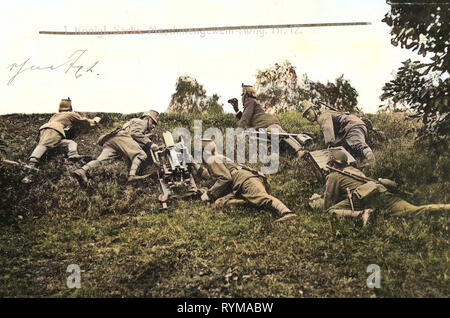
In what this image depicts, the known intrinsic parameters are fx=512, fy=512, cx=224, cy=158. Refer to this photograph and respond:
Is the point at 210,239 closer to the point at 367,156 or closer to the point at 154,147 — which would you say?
the point at 154,147

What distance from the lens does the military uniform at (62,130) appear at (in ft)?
28.6

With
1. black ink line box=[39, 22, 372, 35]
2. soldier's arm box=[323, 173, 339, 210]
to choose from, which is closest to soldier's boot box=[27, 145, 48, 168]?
black ink line box=[39, 22, 372, 35]

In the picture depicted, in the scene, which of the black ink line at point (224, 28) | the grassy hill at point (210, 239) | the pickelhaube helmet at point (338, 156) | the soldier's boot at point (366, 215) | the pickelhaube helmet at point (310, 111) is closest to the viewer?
the grassy hill at point (210, 239)

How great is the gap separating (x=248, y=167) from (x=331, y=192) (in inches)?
55.4

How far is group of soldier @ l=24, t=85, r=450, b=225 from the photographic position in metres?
7.95

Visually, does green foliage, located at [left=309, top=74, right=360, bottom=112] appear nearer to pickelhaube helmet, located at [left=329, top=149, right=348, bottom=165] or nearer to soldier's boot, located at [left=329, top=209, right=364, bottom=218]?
pickelhaube helmet, located at [left=329, top=149, right=348, bottom=165]

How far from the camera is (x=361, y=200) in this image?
26.1ft

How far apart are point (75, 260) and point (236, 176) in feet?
9.21

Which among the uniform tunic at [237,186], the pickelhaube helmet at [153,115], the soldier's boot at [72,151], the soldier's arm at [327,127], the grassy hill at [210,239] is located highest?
the pickelhaube helmet at [153,115]

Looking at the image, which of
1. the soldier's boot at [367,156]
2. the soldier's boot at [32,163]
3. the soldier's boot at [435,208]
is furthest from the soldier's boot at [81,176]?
the soldier's boot at [435,208]

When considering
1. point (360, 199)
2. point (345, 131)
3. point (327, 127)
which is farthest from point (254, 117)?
point (360, 199)

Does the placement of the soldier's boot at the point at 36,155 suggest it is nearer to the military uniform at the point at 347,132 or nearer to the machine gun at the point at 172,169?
the machine gun at the point at 172,169

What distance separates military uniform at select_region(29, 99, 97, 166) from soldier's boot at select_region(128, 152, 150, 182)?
0.97 meters
